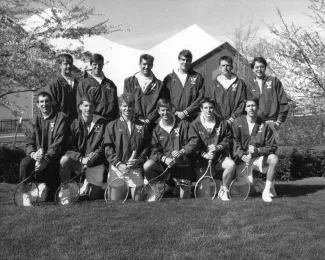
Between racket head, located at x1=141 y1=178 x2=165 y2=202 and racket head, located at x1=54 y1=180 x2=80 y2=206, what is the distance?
1102 mm

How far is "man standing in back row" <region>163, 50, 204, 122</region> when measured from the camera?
8.55 metres

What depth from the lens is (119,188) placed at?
778cm

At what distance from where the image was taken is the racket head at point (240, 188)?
7855mm

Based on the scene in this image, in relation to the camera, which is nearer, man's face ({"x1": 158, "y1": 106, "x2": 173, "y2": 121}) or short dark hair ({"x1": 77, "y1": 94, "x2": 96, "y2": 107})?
man's face ({"x1": 158, "y1": 106, "x2": 173, "y2": 121})

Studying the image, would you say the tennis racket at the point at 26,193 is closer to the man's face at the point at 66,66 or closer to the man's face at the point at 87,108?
the man's face at the point at 87,108

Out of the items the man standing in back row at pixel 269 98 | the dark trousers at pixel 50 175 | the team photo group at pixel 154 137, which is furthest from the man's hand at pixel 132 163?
the man standing in back row at pixel 269 98

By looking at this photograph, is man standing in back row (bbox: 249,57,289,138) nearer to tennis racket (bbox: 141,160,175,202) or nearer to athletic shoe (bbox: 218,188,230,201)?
athletic shoe (bbox: 218,188,230,201)

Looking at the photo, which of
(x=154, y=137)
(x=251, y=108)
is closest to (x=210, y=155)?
(x=154, y=137)

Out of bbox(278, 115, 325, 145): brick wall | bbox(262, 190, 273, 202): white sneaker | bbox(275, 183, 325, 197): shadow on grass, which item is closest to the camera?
bbox(262, 190, 273, 202): white sneaker

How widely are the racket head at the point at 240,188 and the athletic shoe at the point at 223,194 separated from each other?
126 mm

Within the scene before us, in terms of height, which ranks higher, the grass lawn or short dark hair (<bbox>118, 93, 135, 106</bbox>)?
Answer: short dark hair (<bbox>118, 93, 135, 106</bbox>)

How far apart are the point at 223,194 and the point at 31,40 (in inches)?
331

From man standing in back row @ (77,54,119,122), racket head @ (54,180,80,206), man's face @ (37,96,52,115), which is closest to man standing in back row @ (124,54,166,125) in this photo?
man standing in back row @ (77,54,119,122)

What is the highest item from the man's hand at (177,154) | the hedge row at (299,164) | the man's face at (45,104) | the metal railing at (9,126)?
the man's face at (45,104)
